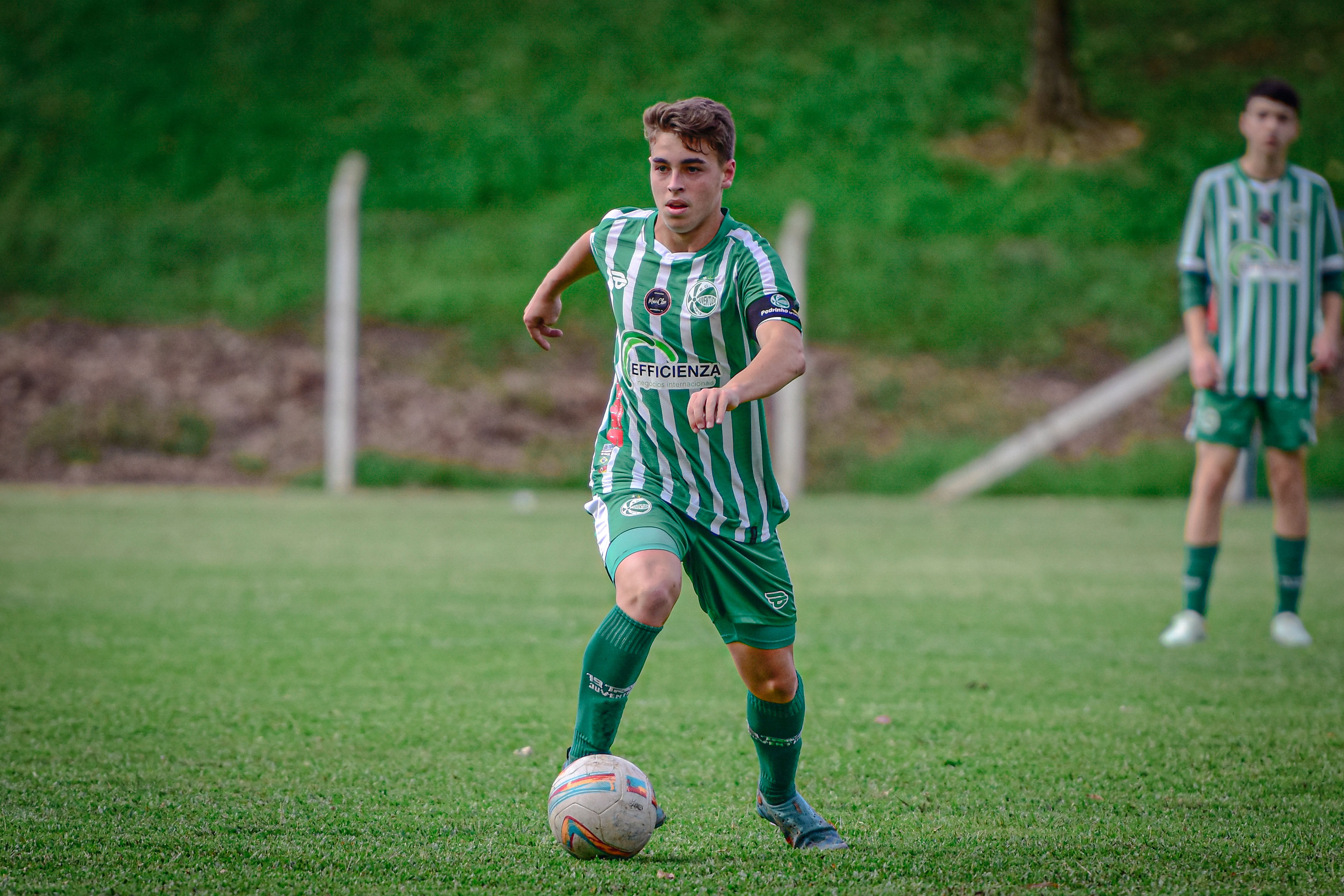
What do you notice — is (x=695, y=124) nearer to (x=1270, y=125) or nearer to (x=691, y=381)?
(x=691, y=381)

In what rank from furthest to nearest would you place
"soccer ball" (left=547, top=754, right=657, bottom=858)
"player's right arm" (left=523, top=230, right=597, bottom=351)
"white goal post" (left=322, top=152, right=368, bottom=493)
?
"white goal post" (left=322, top=152, right=368, bottom=493), "player's right arm" (left=523, top=230, right=597, bottom=351), "soccer ball" (left=547, top=754, right=657, bottom=858)

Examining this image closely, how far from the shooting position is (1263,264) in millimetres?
5652

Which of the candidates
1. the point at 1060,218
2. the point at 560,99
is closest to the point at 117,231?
the point at 560,99

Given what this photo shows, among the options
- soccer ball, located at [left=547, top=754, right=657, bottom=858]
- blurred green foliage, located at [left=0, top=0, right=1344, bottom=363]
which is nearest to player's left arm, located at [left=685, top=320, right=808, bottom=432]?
soccer ball, located at [left=547, top=754, right=657, bottom=858]

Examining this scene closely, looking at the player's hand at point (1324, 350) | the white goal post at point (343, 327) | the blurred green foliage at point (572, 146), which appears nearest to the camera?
the player's hand at point (1324, 350)

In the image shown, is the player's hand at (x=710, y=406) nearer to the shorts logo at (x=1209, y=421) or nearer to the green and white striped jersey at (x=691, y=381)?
the green and white striped jersey at (x=691, y=381)

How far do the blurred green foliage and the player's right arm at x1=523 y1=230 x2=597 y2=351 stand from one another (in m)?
9.96

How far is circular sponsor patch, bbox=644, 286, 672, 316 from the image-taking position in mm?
3088

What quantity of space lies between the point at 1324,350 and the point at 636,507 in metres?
3.81

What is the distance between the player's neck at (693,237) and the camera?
3.11 m

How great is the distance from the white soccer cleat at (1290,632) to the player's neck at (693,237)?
3639 millimetres

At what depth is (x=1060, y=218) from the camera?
584 inches

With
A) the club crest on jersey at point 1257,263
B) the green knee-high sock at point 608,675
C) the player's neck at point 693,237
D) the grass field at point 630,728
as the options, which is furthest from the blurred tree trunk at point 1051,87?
the green knee-high sock at point 608,675

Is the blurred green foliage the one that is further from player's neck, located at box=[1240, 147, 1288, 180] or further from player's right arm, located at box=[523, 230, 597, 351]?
player's right arm, located at box=[523, 230, 597, 351]
